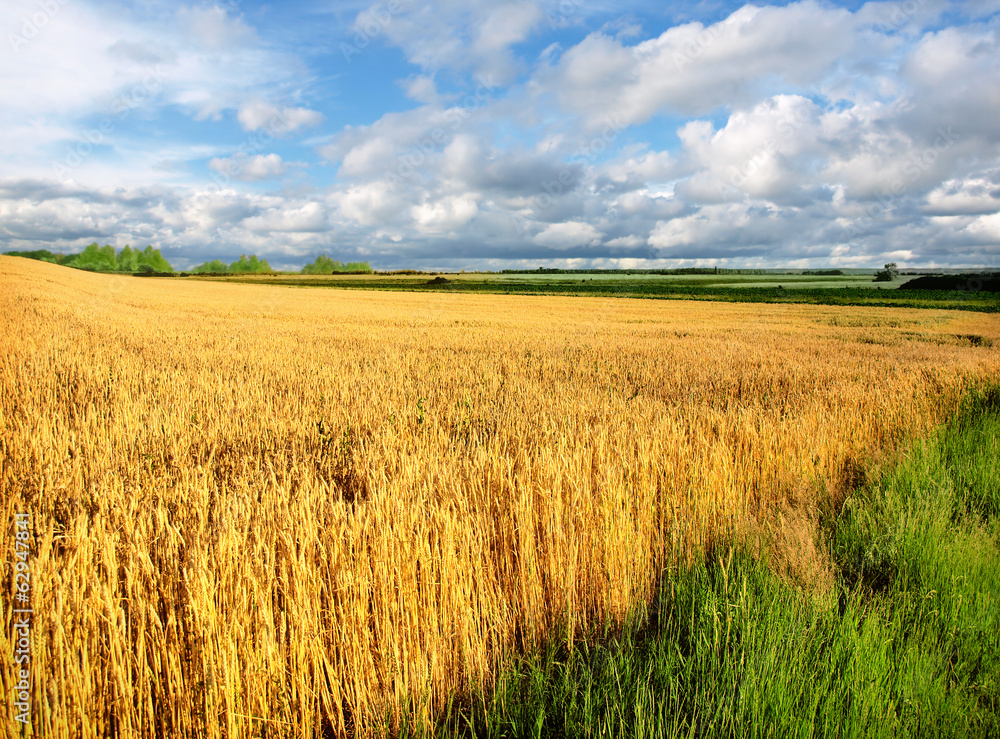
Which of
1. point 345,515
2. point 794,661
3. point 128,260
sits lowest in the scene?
point 794,661

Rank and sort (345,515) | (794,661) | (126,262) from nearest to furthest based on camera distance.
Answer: (794,661)
(345,515)
(126,262)

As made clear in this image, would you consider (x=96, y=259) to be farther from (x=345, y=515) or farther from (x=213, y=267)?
(x=345, y=515)

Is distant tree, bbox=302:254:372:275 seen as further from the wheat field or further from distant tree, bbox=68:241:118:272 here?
the wheat field

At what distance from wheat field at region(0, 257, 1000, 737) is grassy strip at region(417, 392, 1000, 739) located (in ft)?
0.86

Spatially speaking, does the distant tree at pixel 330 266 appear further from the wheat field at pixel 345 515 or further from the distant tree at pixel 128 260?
the wheat field at pixel 345 515

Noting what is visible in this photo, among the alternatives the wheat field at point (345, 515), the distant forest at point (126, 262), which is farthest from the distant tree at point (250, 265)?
the wheat field at point (345, 515)

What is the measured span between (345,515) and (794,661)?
91.4 inches

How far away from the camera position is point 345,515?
2965 millimetres

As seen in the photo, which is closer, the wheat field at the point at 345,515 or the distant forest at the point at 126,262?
the wheat field at the point at 345,515

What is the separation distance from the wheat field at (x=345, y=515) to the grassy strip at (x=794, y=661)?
0.86ft

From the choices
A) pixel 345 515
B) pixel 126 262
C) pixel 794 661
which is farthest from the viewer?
pixel 126 262

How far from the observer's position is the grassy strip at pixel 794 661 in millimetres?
2352

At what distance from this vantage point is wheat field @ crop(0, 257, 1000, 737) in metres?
2.21

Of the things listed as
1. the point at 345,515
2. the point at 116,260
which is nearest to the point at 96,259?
the point at 116,260
